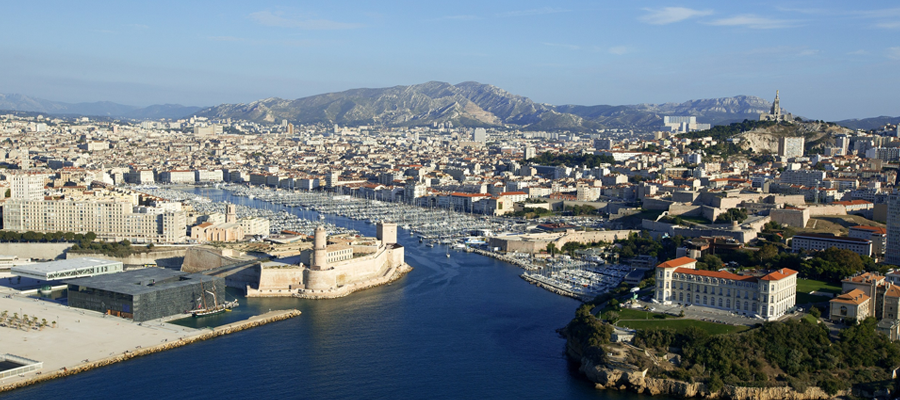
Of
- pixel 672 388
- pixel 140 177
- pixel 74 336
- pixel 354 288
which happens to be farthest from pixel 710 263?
pixel 140 177

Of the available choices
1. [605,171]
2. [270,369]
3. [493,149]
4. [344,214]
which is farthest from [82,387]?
[493,149]

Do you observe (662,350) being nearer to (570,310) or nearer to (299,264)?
(570,310)

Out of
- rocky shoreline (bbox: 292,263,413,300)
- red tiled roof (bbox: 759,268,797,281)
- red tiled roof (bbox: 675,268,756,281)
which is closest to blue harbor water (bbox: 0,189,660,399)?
rocky shoreline (bbox: 292,263,413,300)

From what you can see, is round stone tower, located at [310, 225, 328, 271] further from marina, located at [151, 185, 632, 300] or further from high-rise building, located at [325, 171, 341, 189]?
high-rise building, located at [325, 171, 341, 189]

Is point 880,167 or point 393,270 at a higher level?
point 880,167

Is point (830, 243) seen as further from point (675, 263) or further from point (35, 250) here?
point (35, 250)

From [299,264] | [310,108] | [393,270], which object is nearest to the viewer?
[299,264]
